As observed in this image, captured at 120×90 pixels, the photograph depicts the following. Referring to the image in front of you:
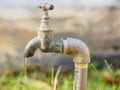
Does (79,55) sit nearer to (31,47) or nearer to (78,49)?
(78,49)

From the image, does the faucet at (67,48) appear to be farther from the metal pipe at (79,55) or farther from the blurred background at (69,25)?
the blurred background at (69,25)

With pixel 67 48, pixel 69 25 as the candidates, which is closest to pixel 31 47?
pixel 67 48

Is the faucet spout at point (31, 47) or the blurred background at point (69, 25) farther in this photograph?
the blurred background at point (69, 25)

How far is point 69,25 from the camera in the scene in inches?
163

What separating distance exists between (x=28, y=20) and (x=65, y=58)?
1.36 ft

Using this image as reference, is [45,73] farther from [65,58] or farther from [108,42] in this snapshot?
[108,42]

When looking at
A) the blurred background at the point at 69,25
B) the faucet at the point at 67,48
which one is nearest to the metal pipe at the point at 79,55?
the faucet at the point at 67,48

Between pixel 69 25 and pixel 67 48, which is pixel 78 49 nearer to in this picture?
pixel 67 48

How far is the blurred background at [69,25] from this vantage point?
4.04 meters

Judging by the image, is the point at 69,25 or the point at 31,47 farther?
the point at 69,25

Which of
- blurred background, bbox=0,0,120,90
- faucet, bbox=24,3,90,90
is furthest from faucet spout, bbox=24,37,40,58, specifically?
blurred background, bbox=0,0,120,90

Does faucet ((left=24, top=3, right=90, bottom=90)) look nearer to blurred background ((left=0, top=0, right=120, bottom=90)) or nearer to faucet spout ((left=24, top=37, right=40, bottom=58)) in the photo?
faucet spout ((left=24, top=37, right=40, bottom=58))

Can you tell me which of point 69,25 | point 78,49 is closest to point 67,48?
point 78,49

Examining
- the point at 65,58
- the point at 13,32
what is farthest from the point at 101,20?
the point at 13,32
